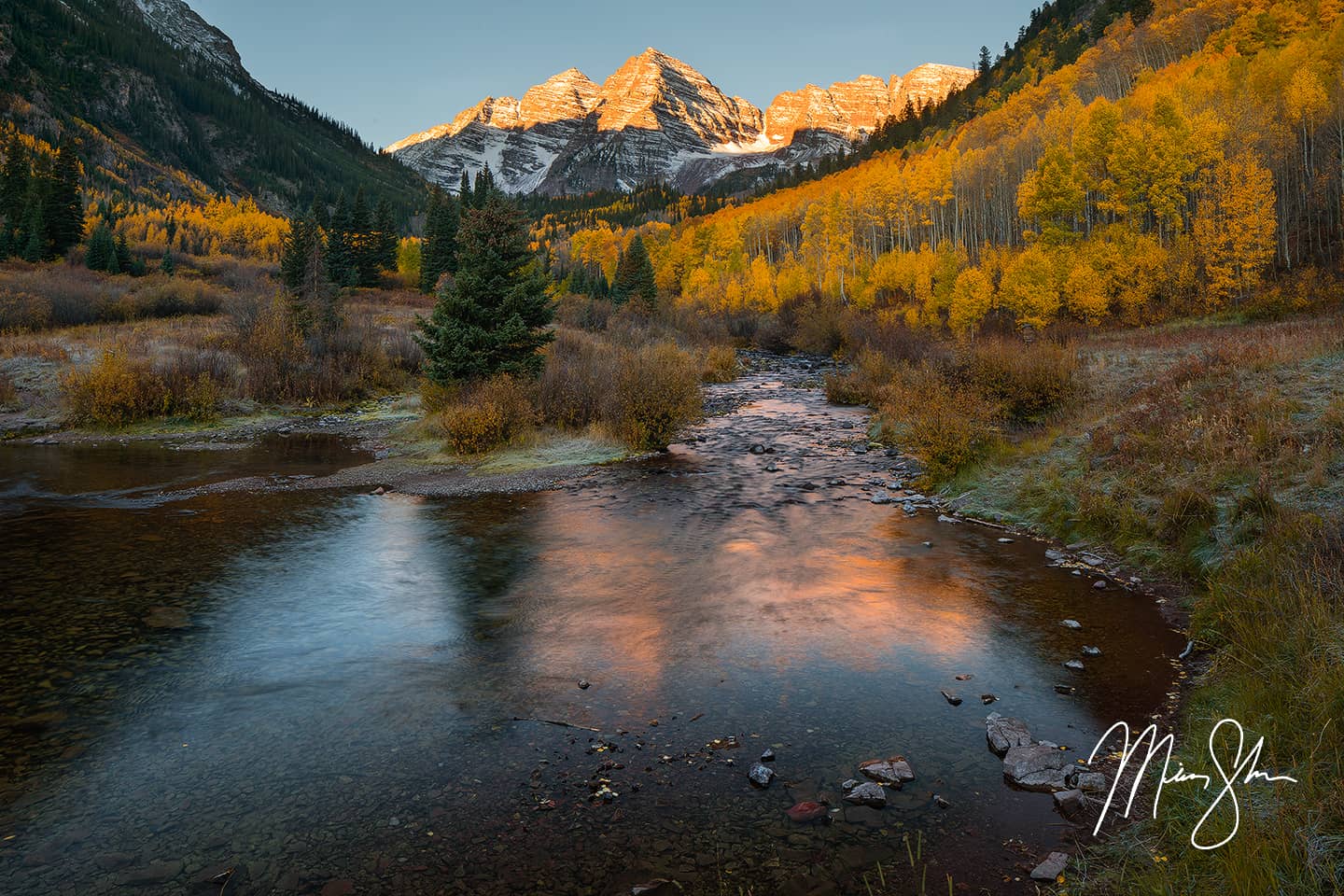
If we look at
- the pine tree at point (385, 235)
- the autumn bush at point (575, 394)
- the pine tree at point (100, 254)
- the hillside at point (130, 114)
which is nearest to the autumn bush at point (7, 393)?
the autumn bush at point (575, 394)

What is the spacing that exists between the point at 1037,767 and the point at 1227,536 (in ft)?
21.5

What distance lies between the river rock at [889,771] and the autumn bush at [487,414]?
1824 cm

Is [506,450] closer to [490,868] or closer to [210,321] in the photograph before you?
[490,868]

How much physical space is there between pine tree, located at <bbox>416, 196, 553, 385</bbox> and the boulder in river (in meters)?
20.8

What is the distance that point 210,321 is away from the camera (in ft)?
139

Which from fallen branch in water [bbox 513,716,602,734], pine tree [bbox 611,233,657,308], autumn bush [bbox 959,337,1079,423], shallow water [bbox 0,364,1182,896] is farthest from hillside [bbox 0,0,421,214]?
fallen branch in water [bbox 513,716,602,734]

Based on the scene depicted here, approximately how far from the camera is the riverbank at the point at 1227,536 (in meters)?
4.39

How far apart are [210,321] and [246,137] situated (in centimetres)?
19281

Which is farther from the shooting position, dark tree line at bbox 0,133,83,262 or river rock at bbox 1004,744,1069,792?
dark tree line at bbox 0,133,83,262

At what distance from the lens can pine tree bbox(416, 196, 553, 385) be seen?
2472cm

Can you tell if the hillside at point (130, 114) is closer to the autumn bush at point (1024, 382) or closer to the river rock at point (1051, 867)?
the autumn bush at point (1024, 382)

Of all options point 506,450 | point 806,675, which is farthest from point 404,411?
point 806,675

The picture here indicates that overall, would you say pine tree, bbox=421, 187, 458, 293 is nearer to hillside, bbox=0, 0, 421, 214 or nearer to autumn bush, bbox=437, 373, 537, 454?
autumn bush, bbox=437, 373, 537, 454

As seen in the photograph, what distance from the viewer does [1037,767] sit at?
5.99 metres
